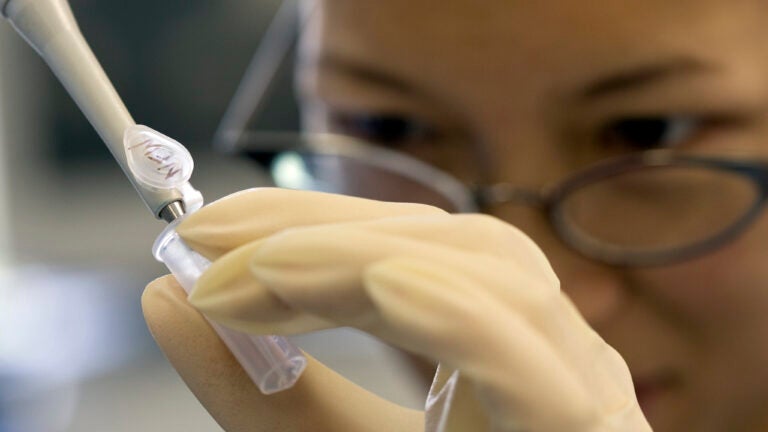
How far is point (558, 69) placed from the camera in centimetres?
57

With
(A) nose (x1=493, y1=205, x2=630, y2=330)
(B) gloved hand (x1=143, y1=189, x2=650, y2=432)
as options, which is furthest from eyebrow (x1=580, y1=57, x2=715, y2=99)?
(B) gloved hand (x1=143, y1=189, x2=650, y2=432)

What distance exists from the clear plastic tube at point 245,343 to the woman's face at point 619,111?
13.8 inches

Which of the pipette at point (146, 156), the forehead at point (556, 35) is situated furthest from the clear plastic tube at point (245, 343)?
the forehead at point (556, 35)

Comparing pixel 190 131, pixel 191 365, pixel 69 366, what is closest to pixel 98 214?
pixel 190 131

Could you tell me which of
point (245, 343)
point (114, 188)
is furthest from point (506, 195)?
point (114, 188)

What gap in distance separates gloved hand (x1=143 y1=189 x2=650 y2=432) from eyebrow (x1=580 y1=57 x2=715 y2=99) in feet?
1.12

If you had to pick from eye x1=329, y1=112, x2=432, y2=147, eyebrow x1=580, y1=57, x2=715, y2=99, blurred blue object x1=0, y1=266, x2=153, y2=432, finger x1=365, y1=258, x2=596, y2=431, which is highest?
finger x1=365, y1=258, x2=596, y2=431

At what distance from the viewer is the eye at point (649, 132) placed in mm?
590

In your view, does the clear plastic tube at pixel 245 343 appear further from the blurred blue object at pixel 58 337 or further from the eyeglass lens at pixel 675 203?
the blurred blue object at pixel 58 337

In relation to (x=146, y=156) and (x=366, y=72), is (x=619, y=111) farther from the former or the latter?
(x=146, y=156)

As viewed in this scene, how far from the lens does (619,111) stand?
1.91 ft

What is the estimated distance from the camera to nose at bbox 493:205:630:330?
601mm

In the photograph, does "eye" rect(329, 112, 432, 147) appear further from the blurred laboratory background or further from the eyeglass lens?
the blurred laboratory background

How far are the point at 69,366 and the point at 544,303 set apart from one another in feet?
4.23
